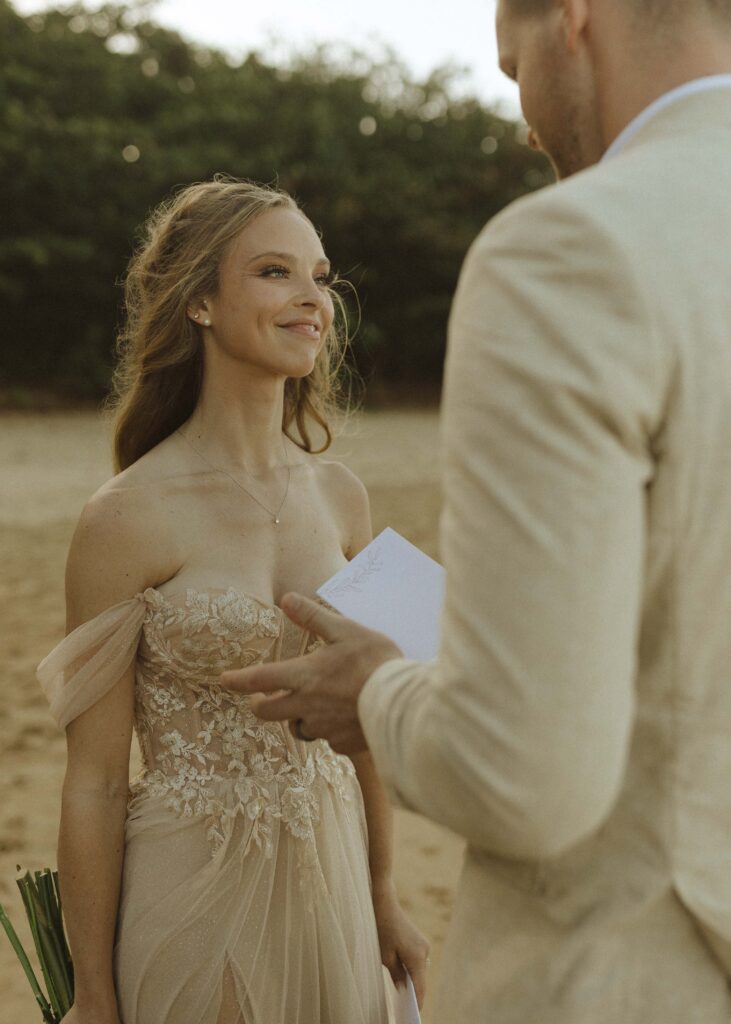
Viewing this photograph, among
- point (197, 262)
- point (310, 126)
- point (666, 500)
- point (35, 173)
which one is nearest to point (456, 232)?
point (310, 126)

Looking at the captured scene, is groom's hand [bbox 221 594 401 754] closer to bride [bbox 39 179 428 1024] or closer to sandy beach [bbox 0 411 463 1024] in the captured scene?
bride [bbox 39 179 428 1024]

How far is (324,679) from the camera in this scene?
1.37m

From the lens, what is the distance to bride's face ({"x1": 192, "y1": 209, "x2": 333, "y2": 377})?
259 centimetres

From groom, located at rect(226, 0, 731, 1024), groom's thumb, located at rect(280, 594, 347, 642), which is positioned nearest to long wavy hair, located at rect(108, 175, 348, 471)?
groom's thumb, located at rect(280, 594, 347, 642)

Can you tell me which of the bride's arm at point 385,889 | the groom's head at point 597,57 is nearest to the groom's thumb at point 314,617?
the groom's head at point 597,57

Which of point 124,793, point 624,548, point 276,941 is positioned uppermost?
point 624,548

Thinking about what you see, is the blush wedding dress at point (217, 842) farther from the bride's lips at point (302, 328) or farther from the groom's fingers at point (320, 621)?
the groom's fingers at point (320, 621)

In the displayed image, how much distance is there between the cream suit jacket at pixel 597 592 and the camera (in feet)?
3.21

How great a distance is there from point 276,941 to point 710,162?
1805 millimetres

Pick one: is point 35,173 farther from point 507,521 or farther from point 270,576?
point 507,521

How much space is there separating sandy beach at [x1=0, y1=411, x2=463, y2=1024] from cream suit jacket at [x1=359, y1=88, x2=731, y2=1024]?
2.59 meters

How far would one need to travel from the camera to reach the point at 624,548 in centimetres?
99

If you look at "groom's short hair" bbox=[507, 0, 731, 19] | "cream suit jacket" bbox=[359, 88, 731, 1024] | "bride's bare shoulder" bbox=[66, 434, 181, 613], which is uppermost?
"groom's short hair" bbox=[507, 0, 731, 19]

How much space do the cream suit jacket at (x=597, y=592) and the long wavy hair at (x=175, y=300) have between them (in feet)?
5.35
